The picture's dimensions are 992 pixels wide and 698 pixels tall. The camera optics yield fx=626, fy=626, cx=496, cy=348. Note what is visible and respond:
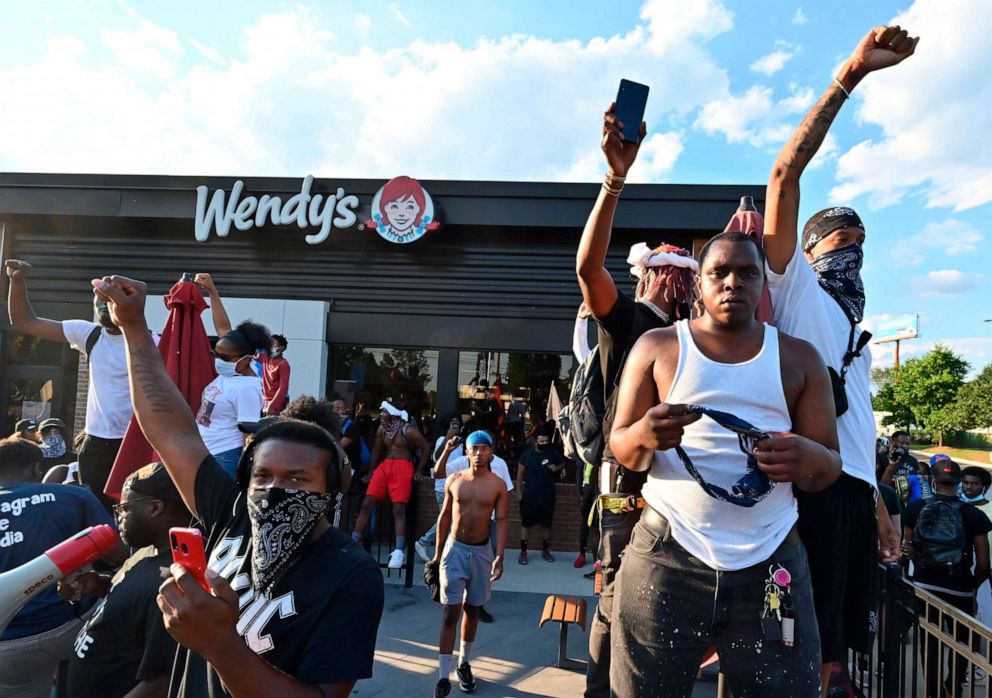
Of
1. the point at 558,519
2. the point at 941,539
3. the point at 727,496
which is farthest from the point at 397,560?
the point at 727,496

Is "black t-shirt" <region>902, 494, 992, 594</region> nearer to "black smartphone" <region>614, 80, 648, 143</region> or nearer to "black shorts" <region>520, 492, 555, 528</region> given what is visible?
A: "black shorts" <region>520, 492, 555, 528</region>

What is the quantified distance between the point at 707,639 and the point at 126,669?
89.6 inches

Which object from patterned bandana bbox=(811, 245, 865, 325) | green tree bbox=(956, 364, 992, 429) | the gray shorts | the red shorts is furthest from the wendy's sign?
green tree bbox=(956, 364, 992, 429)

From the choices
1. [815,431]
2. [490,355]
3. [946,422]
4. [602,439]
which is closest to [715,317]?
[815,431]

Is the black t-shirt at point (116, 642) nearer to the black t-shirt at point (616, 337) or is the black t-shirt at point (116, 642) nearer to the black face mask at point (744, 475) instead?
the black t-shirt at point (616, 337)

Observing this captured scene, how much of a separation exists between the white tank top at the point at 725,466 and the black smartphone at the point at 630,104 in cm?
79

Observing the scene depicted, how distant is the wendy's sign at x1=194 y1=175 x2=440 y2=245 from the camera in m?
11.3

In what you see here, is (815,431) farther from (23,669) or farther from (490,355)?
(490,355)

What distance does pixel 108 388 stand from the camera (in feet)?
13.7

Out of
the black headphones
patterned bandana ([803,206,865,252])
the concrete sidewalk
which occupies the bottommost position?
the concrete sidewalk

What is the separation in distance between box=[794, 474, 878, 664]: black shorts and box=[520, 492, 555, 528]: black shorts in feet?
24.1

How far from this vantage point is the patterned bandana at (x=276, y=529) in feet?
6.11

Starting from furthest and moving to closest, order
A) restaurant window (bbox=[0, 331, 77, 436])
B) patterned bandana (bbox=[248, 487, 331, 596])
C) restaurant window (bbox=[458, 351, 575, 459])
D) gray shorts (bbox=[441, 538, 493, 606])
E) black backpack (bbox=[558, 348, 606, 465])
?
restaurant window (bbox=[0, 331, 77, 436]) → restaurant window (bbox=[458, 351, 575, 459]) → gray shorts (bbox=[441, 538, 493, 606]) → black backpack (bbox=[558, 348, 606, 465]) → patterned bandana (bbox=[248, 487, 331, 596])

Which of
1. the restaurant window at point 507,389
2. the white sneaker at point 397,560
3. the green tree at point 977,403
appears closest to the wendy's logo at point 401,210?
the restaurant window at point 507,389
